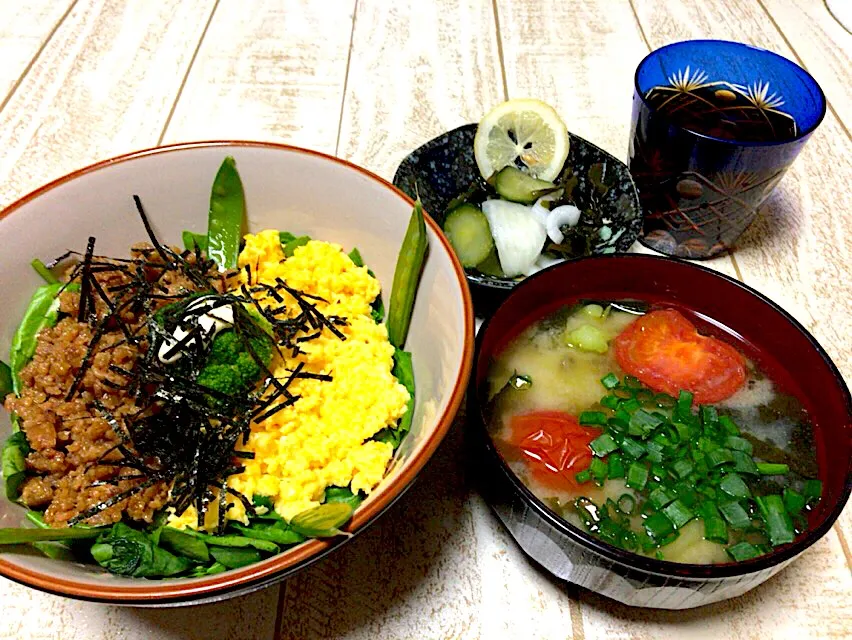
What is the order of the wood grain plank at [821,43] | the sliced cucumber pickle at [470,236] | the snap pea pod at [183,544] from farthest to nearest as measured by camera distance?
the wood grain plank at [821,43], the sliced cucumber pickle at [470,236], the snap pea pod at [183,544]

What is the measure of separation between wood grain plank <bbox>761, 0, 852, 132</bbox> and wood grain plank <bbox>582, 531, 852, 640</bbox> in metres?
1.62

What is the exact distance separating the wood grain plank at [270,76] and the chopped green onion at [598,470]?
126 centimetres

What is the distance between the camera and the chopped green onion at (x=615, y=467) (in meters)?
1.16

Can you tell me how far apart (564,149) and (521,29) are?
3.35ft

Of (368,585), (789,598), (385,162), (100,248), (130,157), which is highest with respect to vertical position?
(130,157)

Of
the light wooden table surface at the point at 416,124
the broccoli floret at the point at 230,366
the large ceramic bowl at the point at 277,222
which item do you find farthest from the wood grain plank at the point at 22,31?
the broccoli floret at the point at 230,366

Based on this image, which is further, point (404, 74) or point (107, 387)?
point (404, 74)

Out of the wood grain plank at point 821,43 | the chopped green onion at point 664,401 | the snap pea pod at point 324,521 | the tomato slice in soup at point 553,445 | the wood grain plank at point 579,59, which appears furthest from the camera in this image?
the wood grain plank at point 821,43

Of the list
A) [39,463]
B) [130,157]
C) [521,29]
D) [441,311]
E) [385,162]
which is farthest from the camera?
[521,29]

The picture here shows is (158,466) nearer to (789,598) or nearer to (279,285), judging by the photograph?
(279,285)

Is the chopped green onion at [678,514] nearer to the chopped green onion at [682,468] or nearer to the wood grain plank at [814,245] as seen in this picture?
the chopped green onion at [682,468]

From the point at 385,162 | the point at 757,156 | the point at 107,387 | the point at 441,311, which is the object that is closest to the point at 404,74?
the point at 385,162

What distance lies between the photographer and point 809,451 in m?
1.24

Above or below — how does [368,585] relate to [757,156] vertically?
below
